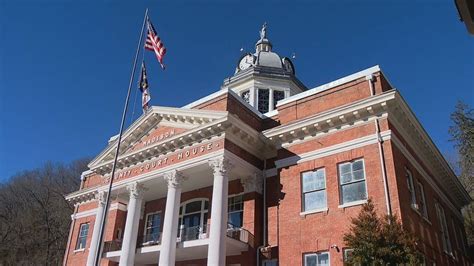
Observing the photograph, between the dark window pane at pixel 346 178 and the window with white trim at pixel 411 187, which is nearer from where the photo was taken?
the dark window pane at pixel 346 178

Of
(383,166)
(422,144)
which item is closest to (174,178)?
(383,166)

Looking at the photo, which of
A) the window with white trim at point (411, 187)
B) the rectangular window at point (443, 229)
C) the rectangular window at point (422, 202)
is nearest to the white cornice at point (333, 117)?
the window with white trim at point (411, 187)

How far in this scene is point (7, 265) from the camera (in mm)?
43938

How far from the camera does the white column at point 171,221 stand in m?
18.0

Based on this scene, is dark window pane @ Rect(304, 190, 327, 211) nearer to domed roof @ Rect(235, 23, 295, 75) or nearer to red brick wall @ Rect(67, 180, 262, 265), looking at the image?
red brick wall @ Rect(67, 180, 262, 265)

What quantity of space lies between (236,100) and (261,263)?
27.2 feet

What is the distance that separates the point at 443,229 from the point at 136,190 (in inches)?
674

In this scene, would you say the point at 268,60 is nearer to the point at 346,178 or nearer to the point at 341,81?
the point at 341,81

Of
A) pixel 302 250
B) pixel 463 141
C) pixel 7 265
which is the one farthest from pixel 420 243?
pixel 7 265

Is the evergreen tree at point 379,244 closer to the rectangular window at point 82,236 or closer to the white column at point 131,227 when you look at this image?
the white column at point 131,227

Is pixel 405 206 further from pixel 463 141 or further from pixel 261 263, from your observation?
pixel 463 141

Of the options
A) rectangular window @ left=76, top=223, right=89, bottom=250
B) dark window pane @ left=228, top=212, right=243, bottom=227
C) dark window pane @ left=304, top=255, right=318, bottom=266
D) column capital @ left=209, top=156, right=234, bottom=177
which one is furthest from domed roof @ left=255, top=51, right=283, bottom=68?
dark window pane @ left=304, top=255, right=318, bottom=266

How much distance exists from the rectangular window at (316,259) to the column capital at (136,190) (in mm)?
→ 9800

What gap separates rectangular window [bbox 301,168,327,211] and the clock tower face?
1709 centimetres
